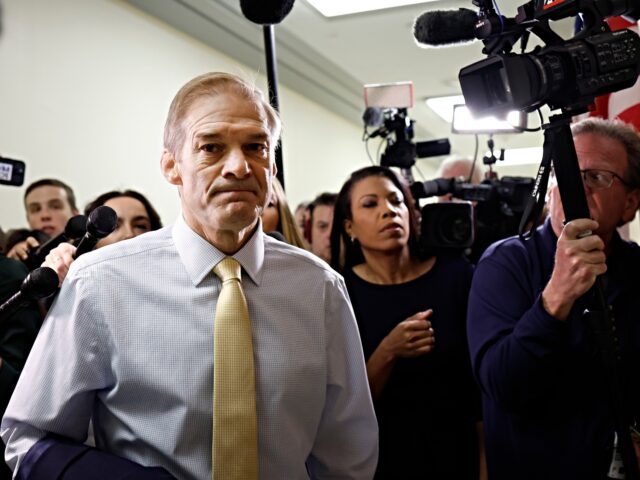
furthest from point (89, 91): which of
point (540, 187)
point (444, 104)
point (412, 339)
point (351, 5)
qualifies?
point (444, 104)

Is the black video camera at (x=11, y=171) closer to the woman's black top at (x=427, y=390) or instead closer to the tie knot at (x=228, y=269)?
the tie knot at (x=228, y=269)

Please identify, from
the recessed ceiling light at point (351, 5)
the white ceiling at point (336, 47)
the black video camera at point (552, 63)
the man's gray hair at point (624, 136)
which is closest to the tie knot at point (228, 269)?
the black video camera at point (552, 63)

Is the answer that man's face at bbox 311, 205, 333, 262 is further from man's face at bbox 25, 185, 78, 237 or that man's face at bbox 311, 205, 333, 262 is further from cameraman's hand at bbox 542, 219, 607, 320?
cameraman's hand at bbox 542, 219, 607, 320

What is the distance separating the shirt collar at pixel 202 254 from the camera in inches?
42.4

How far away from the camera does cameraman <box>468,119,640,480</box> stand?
1.23m

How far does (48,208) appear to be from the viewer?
Answer: 253 centimetres

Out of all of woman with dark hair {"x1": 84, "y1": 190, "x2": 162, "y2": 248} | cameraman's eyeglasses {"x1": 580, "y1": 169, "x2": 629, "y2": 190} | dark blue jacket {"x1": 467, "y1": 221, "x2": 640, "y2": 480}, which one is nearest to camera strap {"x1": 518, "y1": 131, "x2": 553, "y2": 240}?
dark blue jacket {"x1": 467, "y1": 221, "x2": 640, "y2": 480}

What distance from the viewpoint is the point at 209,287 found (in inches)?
42.5

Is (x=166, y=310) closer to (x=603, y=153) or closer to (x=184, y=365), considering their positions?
(x=184, y=365)

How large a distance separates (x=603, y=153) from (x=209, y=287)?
0.86 m

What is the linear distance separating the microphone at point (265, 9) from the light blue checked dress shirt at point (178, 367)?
1.93 ft

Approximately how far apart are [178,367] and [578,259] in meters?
0.65

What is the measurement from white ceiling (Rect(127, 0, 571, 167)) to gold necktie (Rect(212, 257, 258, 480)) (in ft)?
10.5

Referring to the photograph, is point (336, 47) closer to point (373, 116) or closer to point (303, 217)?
point (303, 217)
